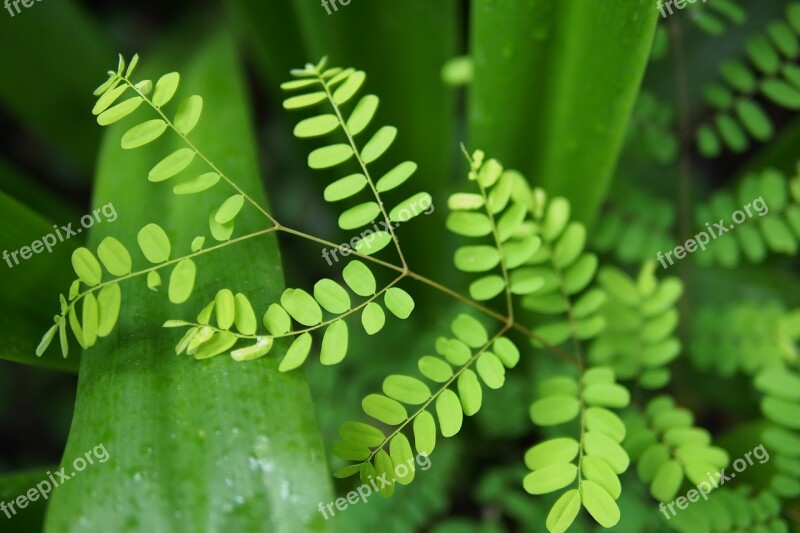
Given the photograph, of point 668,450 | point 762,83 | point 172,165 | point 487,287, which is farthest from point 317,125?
point 762,83

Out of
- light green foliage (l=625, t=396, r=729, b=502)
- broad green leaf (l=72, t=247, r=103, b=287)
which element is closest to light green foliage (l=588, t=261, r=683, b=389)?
light green foliage (l=625, t=396, r=729, b=502)

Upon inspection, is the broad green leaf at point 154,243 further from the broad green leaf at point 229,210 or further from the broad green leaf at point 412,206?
the broad green leaf at point 412,206

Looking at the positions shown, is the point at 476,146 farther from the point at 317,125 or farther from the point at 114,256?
the point at 114,256

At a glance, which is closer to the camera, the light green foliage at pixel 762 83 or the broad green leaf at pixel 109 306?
A: the broad green leaf at pixel 109 306

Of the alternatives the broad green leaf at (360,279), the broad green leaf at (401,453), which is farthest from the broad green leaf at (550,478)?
the broad green leaf at (360,279)

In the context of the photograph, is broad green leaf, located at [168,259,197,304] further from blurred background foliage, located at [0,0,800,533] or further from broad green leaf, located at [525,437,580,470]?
broad green leaf, located at [525,437,580,470]

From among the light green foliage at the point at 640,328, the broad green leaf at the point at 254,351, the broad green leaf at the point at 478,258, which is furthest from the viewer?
the light green foliage at the point at 640,328

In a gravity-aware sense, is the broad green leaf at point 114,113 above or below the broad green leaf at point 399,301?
above
